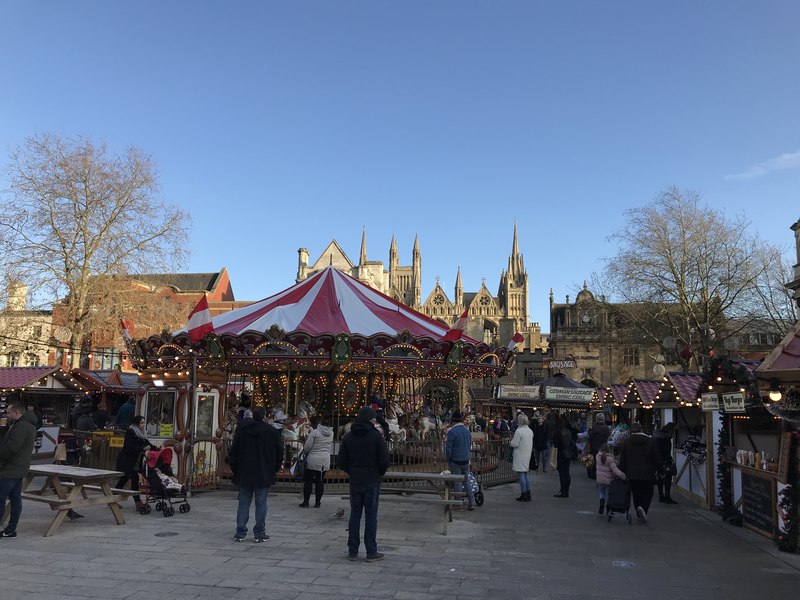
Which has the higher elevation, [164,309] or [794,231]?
[794,231]

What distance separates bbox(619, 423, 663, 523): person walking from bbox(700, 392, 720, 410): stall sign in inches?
49.6

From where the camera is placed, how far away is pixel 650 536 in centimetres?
854

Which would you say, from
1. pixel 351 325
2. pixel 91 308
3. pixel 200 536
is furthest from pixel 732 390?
pixel 91 308

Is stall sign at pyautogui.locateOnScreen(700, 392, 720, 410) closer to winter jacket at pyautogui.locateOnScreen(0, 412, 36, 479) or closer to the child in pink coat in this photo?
the child in pink coat

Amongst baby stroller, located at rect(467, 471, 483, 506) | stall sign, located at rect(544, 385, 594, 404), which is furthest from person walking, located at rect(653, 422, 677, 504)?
stall sign, located at rect(544, 385, 594, 404)

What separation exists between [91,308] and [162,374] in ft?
38.1

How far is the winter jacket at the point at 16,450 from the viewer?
7.09m

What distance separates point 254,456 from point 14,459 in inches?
111

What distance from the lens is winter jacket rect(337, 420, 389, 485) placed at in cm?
663

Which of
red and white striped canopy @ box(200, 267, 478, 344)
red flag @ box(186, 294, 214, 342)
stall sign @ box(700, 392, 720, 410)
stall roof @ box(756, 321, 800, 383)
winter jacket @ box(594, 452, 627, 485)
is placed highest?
red and white striped canopy @ box(200, 267, 478, 344)

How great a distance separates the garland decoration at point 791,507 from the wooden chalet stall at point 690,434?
9.70 feet

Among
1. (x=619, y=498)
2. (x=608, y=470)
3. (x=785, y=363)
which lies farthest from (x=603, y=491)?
(x=785, y=363)

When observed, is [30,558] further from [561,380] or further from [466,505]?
[561,380]

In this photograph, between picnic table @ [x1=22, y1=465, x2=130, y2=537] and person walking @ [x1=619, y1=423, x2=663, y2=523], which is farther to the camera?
person walking @ [x1=619, y1=423, x2=663, y2=523]
